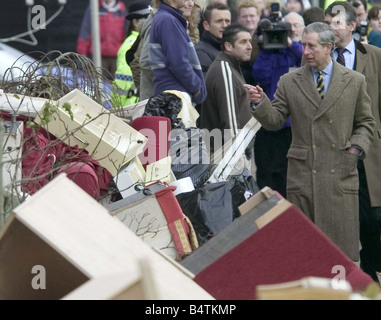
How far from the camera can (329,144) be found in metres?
6.84

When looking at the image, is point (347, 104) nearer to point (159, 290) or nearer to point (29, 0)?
point (159, 290)

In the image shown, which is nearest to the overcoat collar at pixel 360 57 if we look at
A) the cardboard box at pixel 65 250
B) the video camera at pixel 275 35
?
the video camera at pixel 275 35

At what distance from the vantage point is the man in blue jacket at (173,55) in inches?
315

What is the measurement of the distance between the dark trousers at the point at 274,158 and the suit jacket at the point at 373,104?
1.66m

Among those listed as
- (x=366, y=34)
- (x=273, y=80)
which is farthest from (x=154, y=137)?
(x=366, y=34)

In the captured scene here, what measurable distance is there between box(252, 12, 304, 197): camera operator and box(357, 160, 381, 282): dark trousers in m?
1.55

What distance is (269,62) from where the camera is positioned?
9469mm

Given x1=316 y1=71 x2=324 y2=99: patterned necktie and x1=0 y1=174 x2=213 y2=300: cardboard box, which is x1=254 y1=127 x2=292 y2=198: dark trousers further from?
x1=0 y1=174 x2=213 y2=300: cardboard box

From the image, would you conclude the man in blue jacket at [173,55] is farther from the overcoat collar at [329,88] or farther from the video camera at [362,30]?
the video camera at [362,30]

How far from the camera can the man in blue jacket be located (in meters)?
7.99

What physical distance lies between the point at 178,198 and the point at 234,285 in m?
2.09

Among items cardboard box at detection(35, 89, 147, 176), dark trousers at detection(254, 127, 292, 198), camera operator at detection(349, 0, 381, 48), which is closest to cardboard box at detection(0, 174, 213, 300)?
cardboard box at detection(35, 89, 147, 176)

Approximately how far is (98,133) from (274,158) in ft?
10.6

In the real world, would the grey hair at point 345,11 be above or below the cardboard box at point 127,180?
above
